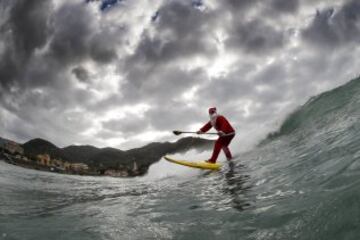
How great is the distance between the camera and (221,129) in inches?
590

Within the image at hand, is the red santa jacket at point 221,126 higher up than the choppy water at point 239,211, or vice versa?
the red santa jacket at point 221,126

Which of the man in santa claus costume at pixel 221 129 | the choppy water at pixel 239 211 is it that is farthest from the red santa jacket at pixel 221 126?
the choppy water at pixel 239 211

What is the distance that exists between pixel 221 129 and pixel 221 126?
0.14m

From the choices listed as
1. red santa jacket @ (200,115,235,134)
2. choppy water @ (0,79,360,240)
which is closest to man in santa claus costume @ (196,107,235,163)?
red santa jacket @ (200,115,235,134)

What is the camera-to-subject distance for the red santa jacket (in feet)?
49.0

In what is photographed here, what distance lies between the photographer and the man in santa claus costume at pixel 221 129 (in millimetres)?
14734

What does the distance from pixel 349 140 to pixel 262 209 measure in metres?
3.51

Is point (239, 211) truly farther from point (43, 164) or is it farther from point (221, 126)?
point (43, 164)

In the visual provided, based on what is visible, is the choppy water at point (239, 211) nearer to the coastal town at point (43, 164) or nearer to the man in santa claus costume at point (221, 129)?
the man in santa claus costume at point (221, 129)

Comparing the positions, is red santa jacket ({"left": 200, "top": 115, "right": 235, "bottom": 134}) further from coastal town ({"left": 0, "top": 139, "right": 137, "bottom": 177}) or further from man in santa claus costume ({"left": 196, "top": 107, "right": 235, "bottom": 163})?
coastal town ({"left": 0, "top": 139, "right": 137, "bottom": 177})

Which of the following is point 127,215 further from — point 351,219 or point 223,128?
point 223,128

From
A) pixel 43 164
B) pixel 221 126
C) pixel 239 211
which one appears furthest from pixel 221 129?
pixel 43 164

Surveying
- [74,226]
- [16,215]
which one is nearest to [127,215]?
[74,226]

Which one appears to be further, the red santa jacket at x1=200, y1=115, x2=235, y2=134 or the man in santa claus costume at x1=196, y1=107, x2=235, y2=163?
the red santa jacket at x1=200, y1=115, x2=235, y2=134
